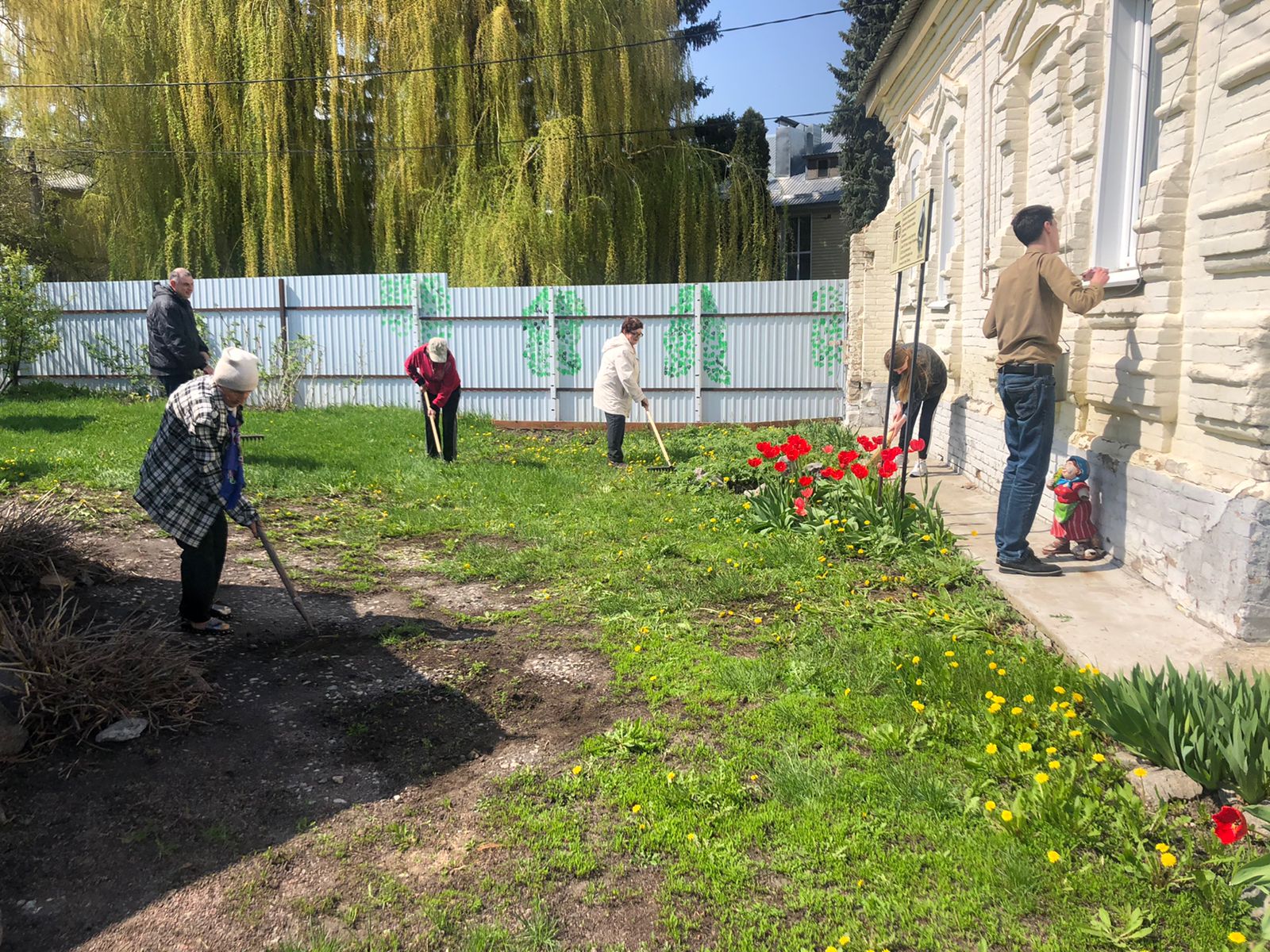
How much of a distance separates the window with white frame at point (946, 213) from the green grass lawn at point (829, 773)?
479 centimetres

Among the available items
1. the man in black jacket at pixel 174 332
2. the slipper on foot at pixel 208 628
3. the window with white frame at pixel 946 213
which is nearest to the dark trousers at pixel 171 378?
the man in black jacket at pixel 174 332

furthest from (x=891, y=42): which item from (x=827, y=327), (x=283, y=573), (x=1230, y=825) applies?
(x=1230, y=825)

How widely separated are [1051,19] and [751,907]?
6693mm

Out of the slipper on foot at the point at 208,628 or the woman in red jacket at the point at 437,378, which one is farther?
the woman in red jacket at the point at 437,378

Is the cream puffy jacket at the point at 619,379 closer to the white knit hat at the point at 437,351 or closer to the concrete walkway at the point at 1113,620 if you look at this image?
the white knit hat at the point at 437,351

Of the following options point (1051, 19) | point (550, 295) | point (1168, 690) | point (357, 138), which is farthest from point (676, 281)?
point (1168, 690)

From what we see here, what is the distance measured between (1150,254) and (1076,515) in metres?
1.58

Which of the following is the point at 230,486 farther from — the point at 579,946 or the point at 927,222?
the point at 927,222

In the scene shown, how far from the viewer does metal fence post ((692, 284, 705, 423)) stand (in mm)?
13562

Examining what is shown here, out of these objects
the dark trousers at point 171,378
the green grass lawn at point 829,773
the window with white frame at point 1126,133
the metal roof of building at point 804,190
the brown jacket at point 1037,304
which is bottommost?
the green grass lawn at point 829,773

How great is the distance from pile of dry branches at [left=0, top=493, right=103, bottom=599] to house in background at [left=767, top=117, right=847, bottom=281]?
2997 cm

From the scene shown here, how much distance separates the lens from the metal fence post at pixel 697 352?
1356 cm

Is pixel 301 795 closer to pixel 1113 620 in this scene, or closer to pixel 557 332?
pixel 1113 620

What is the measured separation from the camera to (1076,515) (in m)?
5.53
